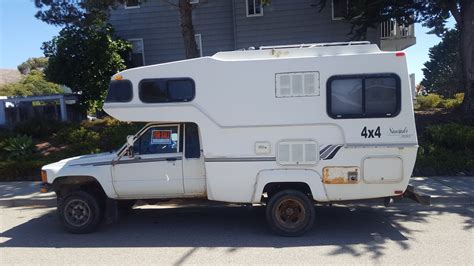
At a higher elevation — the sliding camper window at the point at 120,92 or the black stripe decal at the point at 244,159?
the sliding camper window at the point at 120,92

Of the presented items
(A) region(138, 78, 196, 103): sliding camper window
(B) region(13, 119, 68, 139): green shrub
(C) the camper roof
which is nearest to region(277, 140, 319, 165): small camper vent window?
(C) the camper roof

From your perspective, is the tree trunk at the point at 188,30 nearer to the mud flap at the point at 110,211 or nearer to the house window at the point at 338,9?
the house window at the point at 338,9

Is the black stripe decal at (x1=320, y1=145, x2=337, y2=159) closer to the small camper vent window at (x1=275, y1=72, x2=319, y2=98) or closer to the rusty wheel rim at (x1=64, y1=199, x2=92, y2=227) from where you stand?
the small camper vent window at (x1=275, y1=72, x2=319, y2=98)

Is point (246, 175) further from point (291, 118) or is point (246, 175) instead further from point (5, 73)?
point (5, 73)

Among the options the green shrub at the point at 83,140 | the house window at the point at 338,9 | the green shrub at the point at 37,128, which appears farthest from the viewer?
the house window at the point at 338,9

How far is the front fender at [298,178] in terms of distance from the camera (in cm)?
650

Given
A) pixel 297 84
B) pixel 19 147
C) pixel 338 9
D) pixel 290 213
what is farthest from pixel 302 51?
pixel 338 9

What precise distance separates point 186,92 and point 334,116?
2.19m

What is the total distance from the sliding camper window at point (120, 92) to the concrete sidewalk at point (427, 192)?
3682 mm

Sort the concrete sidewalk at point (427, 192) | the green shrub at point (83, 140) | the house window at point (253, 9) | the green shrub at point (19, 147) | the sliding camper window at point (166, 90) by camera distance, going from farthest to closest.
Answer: the house window at point (253, 9) < the green shrub at point (83, 140) < the green shrub at point (19, 147) < the concrete sidewalk at point (427, 192) < the sliding camper window at point (166, 90)

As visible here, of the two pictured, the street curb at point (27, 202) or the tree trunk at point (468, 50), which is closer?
the street curb at point (27, 202)

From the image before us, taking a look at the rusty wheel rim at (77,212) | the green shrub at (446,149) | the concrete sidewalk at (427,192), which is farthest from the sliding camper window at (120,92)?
Result: the green shrub at (446,149)

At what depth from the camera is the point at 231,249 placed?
612 centimetres

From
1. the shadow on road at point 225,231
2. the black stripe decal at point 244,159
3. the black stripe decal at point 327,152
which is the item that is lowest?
the shadow on road at point 225,231
